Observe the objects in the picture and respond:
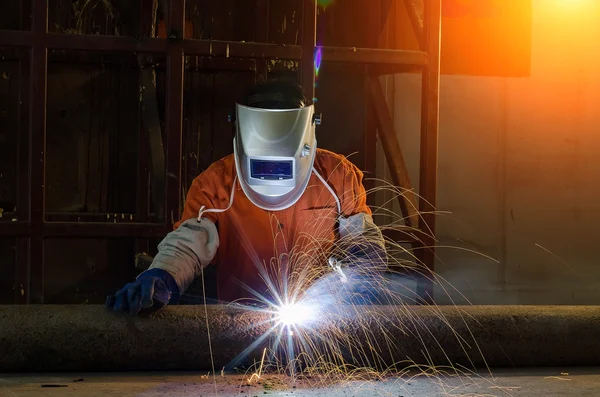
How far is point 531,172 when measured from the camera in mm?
4328

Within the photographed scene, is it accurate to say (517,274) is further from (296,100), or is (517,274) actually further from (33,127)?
(33,127)

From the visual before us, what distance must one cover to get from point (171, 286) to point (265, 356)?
392 mm

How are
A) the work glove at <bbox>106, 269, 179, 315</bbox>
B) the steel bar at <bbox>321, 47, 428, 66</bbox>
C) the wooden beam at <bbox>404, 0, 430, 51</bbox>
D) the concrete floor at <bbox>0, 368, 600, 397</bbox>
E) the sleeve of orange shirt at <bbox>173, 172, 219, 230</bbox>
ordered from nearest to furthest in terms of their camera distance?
the concrete floor at <bbox>0, 368, 600, 397</bbox> → the work glove at <bbox>106, 269, 179, 315</bbox> → the sleeve of orange shirt at <bbox>173, 172, 219, 230</bbox> → the steel bar at <bbox>321, 47, 428, 66</bbox> → the wooden beam at <bbox>404, 0, 430, 51</bbox>

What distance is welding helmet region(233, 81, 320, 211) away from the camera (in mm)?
2256

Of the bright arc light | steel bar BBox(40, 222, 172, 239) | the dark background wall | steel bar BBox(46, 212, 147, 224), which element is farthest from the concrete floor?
the dark background wall

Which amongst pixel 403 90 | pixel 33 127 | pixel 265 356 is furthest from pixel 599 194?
pixel 33 127

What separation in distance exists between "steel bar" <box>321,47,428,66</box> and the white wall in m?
0.97

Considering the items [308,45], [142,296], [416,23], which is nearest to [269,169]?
[142,296]

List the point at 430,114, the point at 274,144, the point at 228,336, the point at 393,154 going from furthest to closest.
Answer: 1. the point at 393,154
2. the point at 430,114
3. the point at 274,144
4. the point at 228,336

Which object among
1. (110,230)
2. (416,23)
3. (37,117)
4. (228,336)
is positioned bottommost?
(228,336)

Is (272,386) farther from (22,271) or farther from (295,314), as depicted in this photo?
(22,271)

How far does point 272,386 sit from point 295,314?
0.85ft

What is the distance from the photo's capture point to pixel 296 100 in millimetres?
2338

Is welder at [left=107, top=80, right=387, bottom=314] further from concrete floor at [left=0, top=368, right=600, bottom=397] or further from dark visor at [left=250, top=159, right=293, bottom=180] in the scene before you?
concrete floor at [left=0, top=368, right=600, bottom=397]
